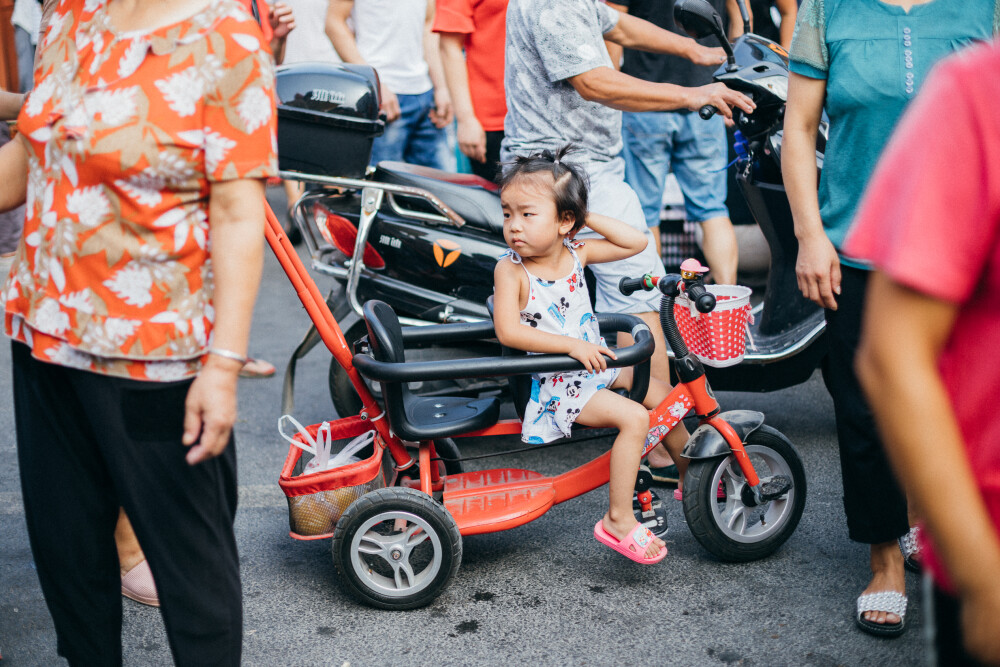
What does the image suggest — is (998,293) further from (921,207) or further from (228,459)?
(228,459)

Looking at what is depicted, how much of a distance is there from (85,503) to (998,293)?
5.50 feet

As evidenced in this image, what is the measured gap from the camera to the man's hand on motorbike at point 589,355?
2.78 metres

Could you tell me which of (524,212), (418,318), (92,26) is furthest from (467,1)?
(92,26)

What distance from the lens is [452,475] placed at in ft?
10.6

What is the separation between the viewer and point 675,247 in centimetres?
519

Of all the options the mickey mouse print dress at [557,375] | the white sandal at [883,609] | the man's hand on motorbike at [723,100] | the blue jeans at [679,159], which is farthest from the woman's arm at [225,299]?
the blue jeans at [679,159]

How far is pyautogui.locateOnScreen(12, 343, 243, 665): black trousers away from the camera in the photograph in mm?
1853

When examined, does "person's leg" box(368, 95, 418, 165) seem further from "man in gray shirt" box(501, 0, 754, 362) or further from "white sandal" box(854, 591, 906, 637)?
"white sandal" box(854, 591, 906, 637)

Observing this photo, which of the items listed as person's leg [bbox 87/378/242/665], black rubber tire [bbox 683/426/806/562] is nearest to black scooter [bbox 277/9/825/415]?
black rubber tire [bbox 683/426/806/562]

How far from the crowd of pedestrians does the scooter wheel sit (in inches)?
20.5

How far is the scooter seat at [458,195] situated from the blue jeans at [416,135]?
119cm

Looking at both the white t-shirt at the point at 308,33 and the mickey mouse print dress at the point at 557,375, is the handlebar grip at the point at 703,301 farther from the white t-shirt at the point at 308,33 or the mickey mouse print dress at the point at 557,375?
the white t-shirt at the point at 308,33

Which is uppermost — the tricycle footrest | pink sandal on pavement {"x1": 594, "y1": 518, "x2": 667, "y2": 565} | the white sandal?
the tricycle footrest

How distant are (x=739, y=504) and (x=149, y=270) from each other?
78.7 inches
